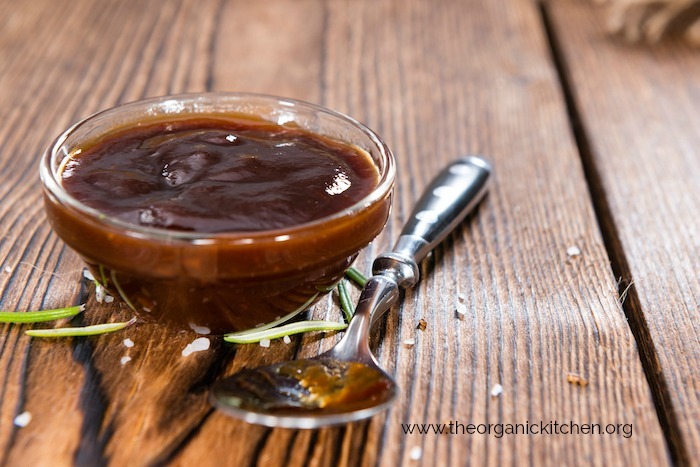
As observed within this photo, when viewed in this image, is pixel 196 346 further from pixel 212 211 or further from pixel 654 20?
pixel 654 20

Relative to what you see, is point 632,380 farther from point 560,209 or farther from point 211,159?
point 211,159

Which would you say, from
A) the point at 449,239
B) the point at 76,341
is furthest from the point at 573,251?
the point at 76,341

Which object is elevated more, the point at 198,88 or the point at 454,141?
the point at 454,141

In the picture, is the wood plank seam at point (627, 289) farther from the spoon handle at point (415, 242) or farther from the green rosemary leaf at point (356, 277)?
the green rosemary leaf at point (356, 277)

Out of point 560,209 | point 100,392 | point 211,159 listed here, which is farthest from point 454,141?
point 100,392

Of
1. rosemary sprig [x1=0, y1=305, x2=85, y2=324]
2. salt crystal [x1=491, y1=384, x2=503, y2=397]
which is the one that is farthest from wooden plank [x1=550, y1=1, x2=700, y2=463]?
rosemary sprig [x1=0, y1=305, x2=85, y2=324]

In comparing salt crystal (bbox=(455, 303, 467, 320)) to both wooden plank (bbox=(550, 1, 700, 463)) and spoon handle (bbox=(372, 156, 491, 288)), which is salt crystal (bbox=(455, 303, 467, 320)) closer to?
spoon handle (bbox=(372, 156, 491, 288))
